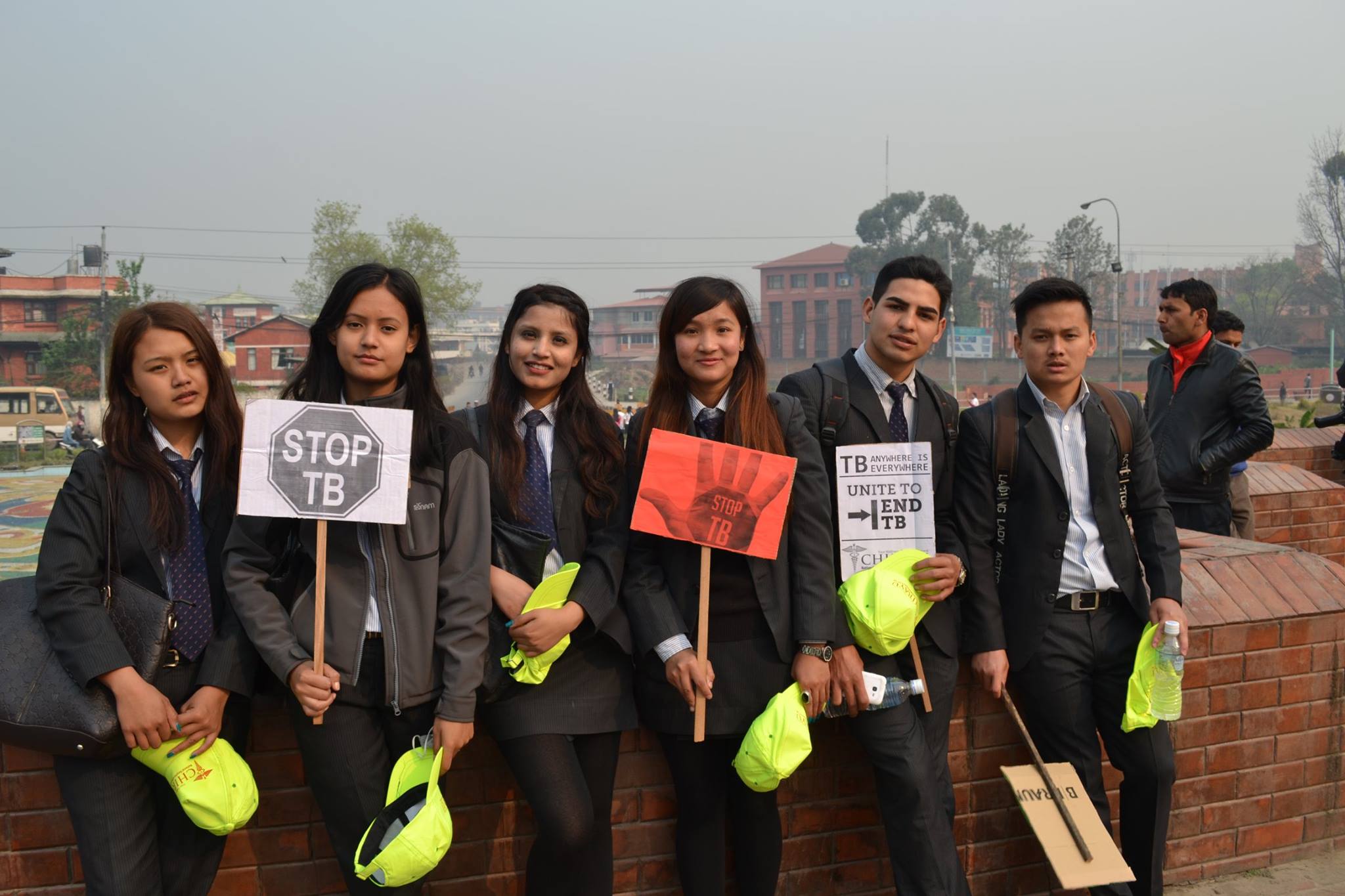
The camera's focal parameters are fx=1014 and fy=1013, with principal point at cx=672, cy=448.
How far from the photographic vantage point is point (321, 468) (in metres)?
2.70

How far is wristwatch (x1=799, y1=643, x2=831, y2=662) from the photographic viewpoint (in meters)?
2.94

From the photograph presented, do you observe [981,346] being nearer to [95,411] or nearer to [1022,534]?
[95,411]

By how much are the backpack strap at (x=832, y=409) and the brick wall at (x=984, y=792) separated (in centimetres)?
96

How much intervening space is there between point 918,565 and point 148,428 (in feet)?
7.51

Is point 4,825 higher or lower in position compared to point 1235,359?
lower

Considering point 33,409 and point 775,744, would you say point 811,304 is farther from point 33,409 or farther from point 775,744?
point 775,744

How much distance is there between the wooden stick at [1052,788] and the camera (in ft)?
10.3

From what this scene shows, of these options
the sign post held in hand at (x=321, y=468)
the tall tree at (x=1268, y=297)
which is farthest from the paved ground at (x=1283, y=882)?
the tall tree at (x=1268, y=297)

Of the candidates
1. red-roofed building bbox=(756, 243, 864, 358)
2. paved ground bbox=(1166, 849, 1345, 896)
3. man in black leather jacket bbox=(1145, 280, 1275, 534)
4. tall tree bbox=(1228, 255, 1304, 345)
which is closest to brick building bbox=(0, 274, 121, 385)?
red-roofed building bbox=(756, 243, 864, 358)

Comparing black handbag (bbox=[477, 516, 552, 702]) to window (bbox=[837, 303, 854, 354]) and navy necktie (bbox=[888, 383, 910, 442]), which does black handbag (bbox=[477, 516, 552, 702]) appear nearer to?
navy necktie (bbox=[888, 383, 910, 442])

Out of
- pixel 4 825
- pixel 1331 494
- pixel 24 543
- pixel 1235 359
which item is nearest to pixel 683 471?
pixel 4 825

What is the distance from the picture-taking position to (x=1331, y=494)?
822 cm

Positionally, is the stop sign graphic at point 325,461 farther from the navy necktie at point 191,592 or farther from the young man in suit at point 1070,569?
the young man in suit at point 1070,569

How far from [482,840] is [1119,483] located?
233 centimetres
